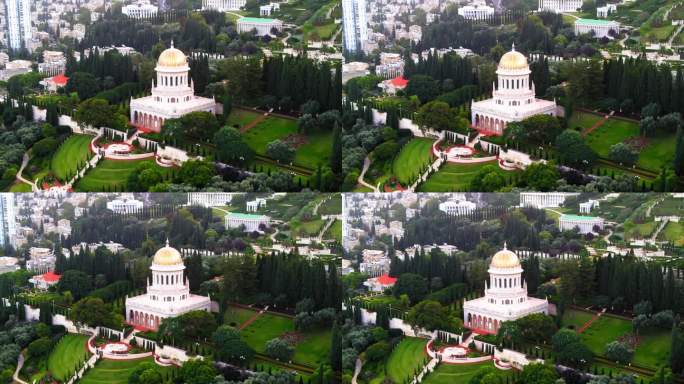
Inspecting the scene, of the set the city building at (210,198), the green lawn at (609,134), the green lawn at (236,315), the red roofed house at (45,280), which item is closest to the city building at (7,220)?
the red roofed house at (45,280)

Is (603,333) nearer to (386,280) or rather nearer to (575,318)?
(575,318)

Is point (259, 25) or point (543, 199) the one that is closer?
point (543, 199)

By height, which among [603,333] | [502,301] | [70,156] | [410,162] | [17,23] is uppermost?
[17,23]

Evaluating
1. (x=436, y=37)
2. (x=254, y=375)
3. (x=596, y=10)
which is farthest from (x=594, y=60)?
(x=254, y=375)

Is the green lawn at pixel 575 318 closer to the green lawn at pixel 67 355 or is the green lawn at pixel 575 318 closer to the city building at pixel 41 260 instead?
the green lawn at pixel 67 355

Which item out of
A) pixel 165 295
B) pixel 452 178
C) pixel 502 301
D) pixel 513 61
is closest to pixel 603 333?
pixel 502 301

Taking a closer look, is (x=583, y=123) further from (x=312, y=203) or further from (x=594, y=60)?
(x=312, y=203)
